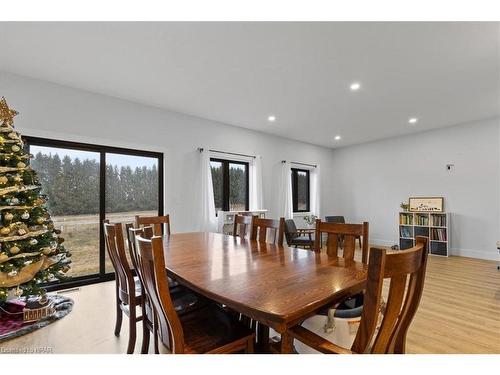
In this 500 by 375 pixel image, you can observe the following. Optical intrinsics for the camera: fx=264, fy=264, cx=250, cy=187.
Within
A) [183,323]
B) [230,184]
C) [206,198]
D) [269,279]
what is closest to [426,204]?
[230,184]

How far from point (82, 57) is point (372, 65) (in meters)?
2.96

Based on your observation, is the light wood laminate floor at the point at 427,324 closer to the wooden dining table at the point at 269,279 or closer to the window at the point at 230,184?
the wooden dining table at the point at 269,279

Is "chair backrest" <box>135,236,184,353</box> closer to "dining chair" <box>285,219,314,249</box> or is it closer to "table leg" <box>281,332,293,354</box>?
"table leg" <box>281,332,293,354</box>

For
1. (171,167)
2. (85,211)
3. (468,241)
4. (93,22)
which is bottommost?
(468,241)

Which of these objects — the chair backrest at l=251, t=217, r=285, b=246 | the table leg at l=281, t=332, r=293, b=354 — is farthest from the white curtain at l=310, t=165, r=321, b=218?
the table leg at l=281, t=332, r=293, b=354

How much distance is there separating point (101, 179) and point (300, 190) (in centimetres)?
452

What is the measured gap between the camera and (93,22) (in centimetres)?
208

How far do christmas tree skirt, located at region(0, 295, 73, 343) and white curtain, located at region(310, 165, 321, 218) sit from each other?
5.23 meters

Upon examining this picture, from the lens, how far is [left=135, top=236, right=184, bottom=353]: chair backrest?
106cm

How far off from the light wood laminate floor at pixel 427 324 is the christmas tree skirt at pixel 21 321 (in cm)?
7
